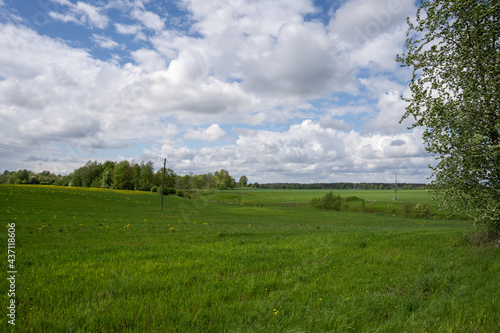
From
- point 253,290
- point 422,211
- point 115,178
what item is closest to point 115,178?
point 115,178

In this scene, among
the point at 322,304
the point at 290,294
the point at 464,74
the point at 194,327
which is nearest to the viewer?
the point at 194,327

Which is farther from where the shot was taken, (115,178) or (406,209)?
(115,178)

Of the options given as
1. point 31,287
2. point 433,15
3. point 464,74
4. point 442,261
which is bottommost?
point 442,261

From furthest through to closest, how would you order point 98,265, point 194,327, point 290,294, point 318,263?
point 318,263 < point 98,265 < point 290,294 < point 194,327

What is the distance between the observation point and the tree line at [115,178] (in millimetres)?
105188

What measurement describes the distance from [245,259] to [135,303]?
176 inches

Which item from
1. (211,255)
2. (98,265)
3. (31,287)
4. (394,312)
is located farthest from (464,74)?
(31,287)

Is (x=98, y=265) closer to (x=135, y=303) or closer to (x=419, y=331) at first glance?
(x=135, y=303)

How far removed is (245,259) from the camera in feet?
29.6

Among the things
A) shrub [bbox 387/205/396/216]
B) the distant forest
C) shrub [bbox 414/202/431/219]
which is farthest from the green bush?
the distant forest

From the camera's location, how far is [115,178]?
103000 mm

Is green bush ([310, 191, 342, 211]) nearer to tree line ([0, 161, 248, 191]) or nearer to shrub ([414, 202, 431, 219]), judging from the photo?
shrub ([414, 202, 431, 219])

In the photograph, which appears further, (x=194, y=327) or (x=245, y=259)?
(x=245, y=259)

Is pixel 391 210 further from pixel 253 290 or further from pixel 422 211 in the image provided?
pixel 253 290
